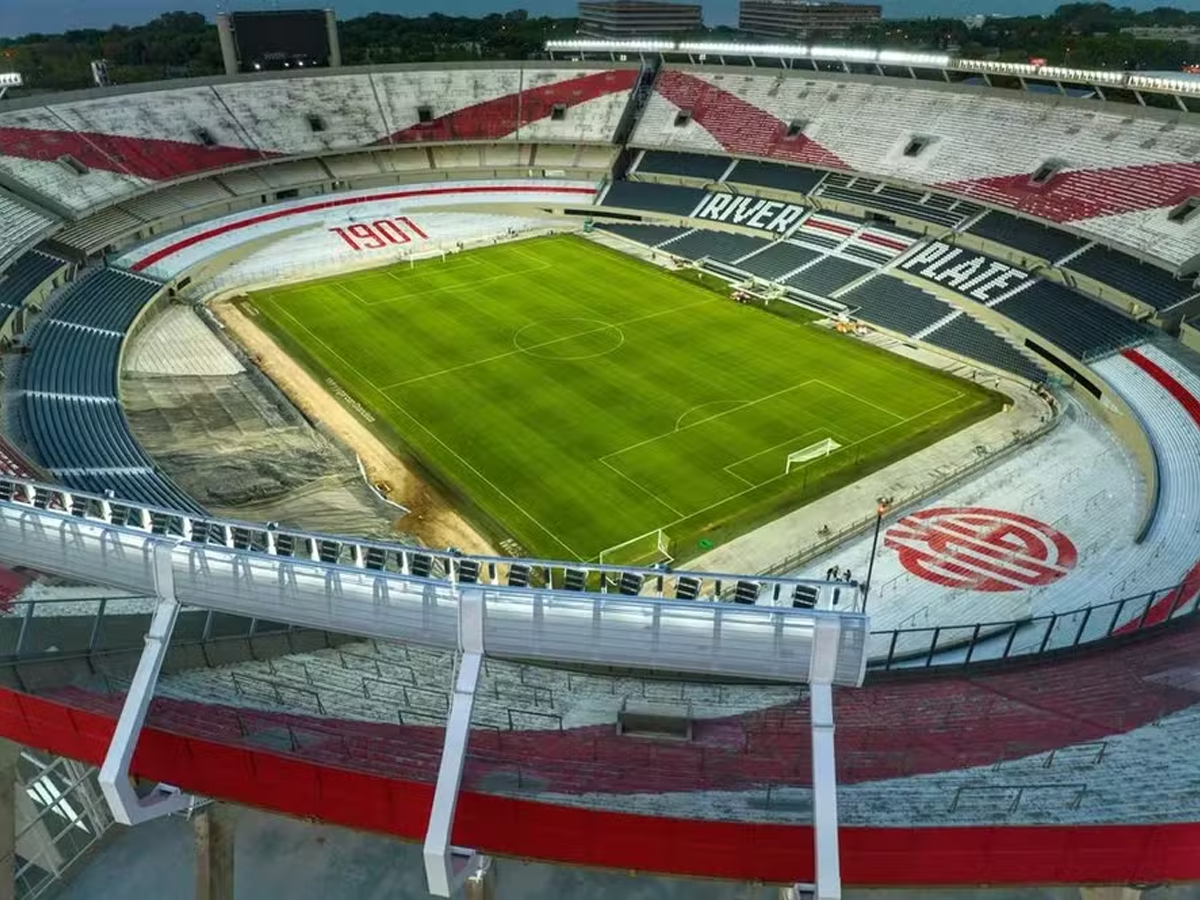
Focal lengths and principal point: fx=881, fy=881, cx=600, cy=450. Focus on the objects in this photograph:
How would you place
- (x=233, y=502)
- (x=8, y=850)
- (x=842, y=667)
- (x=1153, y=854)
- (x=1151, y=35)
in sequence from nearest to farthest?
1. (x=1153, y=854)
2. (x=842, y=667)
3. (x=8, y=850)
4. (x=233, y=502)
5. (x=1151, y=35)

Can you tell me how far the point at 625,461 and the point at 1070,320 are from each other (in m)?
25.5

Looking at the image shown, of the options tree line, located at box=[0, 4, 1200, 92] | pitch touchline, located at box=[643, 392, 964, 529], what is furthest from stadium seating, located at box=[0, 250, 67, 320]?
tree line, located at box=[0, 4, 1200, 92]

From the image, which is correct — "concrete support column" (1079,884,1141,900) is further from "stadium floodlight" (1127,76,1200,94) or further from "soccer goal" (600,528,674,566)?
"stadium floodlight" (1127,76,1200,94)

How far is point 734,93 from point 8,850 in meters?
72.0

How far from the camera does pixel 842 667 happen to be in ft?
46.0

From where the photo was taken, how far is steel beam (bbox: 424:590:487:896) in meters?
12.1

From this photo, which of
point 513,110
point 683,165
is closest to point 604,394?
point 683,165

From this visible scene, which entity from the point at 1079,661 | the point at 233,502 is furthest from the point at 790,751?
the point at 233,502

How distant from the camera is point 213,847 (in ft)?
51.9

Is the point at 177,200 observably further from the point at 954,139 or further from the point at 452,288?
the point at 954,139

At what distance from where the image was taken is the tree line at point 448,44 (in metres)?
110

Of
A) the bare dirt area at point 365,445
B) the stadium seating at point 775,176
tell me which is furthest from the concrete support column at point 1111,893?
the stadium seating at point 775,176

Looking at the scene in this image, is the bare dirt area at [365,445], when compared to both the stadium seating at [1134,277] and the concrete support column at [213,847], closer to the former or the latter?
the concrete support column at [213,847]

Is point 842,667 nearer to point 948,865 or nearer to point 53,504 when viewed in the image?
point 948,865
